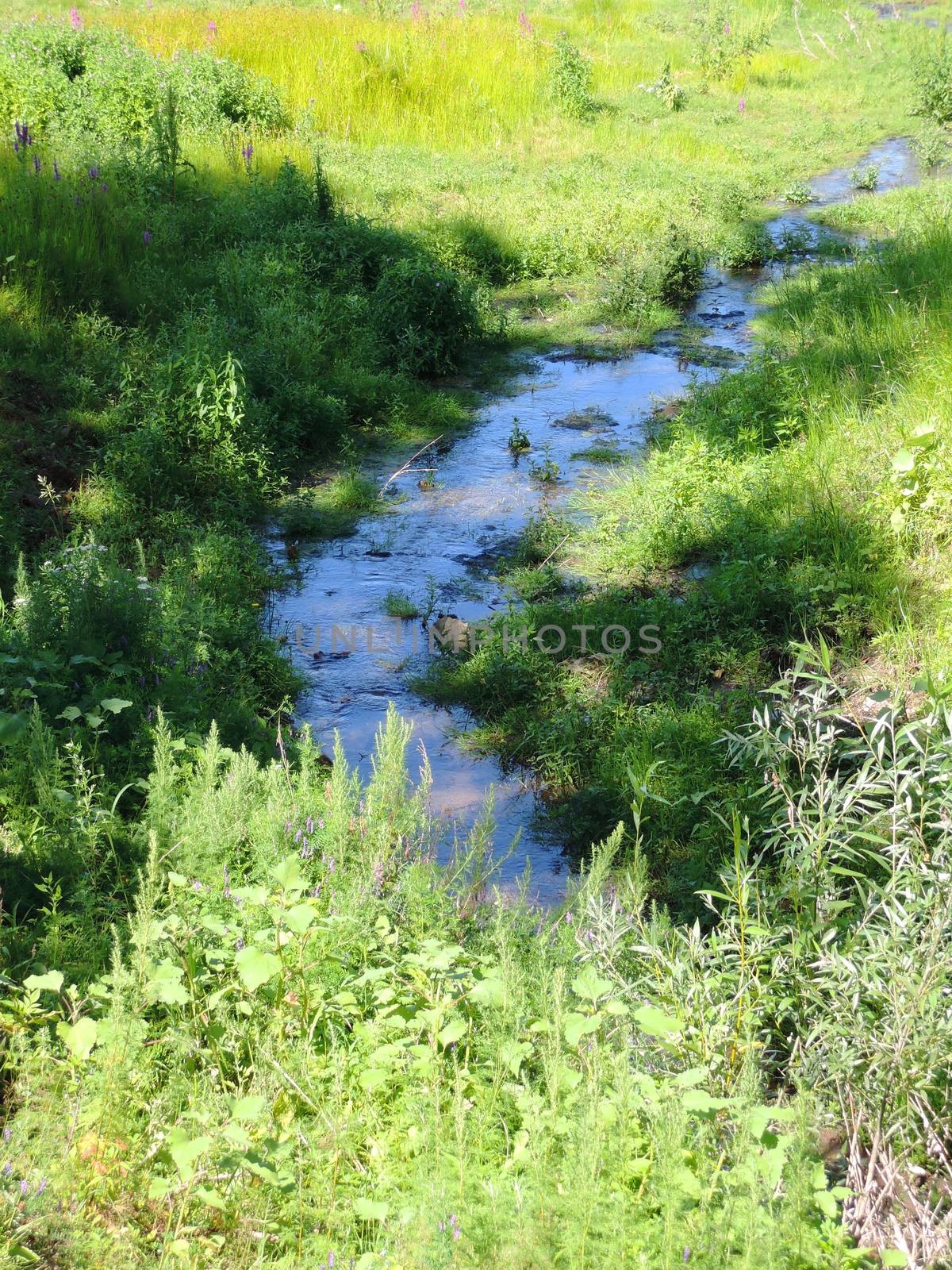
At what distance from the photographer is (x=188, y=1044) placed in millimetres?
2488

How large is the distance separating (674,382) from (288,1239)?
23.8 feet

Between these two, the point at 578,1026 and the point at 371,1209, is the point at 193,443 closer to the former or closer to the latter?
the point at 578,1026

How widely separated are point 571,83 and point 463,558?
1107 centimetres

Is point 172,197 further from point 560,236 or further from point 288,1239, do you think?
point 288,1239

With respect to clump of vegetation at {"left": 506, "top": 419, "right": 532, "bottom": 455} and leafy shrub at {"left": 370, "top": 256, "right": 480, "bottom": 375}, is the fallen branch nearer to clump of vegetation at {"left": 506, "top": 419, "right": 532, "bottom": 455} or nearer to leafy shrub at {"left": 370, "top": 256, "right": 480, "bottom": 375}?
clump of vegetation at {"left": 506, "top": 419, "right": 532, "bottom": 455}

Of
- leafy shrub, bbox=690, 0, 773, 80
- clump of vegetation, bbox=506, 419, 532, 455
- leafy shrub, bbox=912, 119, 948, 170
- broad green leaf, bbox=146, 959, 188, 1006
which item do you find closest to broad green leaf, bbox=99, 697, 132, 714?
broad green leaf, bbox=146, 959, 188, 1006

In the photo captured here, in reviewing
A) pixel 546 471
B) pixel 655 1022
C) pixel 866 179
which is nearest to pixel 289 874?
pixel 655 1022

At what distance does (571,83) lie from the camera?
1506 centimetres

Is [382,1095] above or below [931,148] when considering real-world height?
below

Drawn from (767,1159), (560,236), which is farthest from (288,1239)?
(560,236)

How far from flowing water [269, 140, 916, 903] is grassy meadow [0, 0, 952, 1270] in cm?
20

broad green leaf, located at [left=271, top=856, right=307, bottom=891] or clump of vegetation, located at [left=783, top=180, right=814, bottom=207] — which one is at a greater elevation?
clump of vegetation, located at [left=783, top=180, right=814, bottom=207]

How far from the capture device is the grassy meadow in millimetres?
2211

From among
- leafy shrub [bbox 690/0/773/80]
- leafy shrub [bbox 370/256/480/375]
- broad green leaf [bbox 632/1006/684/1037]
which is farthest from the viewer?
leafy shrub [bbox 690/0/773/80]
